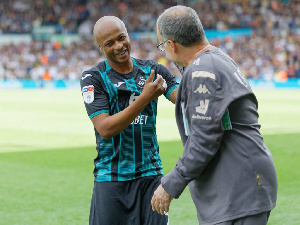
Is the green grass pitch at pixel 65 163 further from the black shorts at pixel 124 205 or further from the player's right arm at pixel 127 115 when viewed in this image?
the player's right arm at pixel 127 115

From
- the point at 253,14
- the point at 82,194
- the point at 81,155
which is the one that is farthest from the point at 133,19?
the point at 82,194

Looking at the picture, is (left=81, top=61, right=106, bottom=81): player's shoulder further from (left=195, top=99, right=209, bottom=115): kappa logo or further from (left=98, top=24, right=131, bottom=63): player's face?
(left=195, top=99, right=209, bottom=115): kappa logo

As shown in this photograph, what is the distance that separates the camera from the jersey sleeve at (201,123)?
316 centimetres

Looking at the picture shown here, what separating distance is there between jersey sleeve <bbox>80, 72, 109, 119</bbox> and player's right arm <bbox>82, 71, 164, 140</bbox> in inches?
1.7

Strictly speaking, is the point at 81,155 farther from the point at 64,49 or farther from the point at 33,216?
the point at 64,49

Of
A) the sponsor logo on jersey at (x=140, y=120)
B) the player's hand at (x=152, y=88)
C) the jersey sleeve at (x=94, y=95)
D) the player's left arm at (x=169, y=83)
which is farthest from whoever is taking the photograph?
the player's left arm at (x=169, y=83)

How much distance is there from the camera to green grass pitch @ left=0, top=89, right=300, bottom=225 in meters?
7.49

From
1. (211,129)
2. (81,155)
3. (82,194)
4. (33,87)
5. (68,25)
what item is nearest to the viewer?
(211,129)

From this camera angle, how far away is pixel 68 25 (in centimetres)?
5116

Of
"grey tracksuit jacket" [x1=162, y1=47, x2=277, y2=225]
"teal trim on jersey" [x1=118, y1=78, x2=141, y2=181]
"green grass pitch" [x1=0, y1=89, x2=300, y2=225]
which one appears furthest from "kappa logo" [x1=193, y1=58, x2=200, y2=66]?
"green grass pitch" [x1=0, y1=89, x2=300, y2=225]

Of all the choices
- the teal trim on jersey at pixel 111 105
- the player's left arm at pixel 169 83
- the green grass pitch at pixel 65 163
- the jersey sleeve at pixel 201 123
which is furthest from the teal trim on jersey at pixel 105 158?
the green grass pitch at pixel 65 163

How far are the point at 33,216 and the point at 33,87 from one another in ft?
114

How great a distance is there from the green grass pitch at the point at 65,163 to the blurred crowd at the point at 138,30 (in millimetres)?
17662

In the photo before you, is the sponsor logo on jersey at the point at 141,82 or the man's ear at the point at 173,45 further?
the sponsor logo on jersey at the point at 141,82
